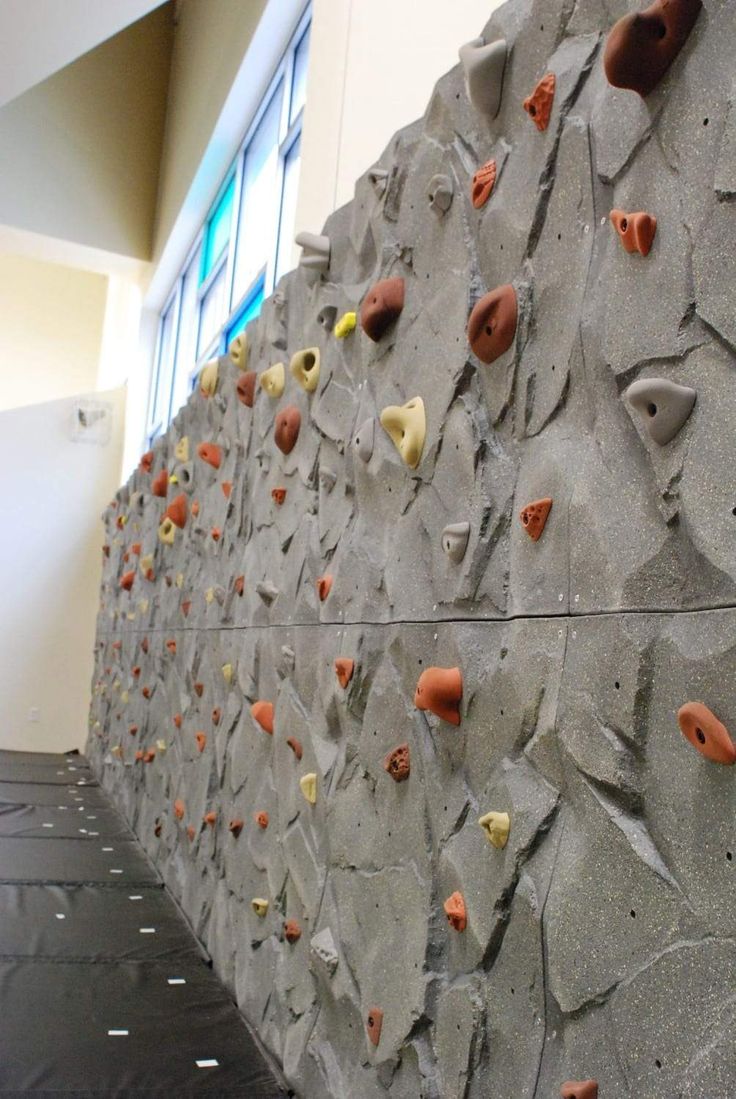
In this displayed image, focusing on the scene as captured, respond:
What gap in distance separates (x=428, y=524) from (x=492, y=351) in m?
0.32

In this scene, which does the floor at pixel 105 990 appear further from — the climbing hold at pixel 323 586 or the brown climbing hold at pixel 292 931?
the climbing hold at pixel 323 586

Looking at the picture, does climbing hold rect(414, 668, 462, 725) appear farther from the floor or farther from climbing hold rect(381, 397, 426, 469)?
the floor

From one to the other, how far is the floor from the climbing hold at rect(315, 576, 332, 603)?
0.96 m

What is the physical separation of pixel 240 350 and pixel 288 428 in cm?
70

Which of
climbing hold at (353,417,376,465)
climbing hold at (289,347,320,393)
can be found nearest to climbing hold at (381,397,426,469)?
climbing hold at (353,417,376,465)

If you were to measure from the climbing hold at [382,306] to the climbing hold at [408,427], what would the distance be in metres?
0.19

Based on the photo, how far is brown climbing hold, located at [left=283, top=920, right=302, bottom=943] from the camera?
2.07 m

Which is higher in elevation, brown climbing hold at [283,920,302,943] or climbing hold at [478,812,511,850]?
climbing hold at [478,812,511,850]

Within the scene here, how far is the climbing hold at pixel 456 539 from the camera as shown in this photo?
1.42m

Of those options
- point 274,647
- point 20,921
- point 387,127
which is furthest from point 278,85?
point 20,921

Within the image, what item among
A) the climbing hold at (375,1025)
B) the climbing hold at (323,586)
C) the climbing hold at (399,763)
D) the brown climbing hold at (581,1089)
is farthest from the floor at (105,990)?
the brown climbing hold at (581,1089)

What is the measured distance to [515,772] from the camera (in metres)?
1.25

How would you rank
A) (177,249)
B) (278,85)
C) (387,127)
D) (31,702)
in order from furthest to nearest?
(31,702) < (177,249) < (278,85) < (387,127)

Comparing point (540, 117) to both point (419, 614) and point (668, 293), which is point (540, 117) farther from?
point (419, 614)
